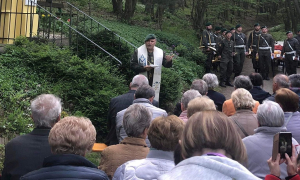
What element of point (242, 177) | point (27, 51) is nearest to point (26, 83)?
point (27, 51)

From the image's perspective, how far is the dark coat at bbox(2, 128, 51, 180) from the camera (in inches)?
143

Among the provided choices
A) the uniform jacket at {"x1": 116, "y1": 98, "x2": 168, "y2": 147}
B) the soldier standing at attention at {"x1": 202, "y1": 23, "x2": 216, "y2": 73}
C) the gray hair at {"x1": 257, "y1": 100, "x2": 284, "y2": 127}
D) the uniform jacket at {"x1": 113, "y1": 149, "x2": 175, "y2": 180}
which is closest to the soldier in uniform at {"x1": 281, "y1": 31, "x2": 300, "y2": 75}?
the soldier standing at attention at {"x1": 202, "y1": 23, "x2": 216, "y2": 73}

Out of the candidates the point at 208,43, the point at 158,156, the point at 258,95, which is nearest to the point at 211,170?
the point at 158,156

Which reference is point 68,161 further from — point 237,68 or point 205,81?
point 237,68

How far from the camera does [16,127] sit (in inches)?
281

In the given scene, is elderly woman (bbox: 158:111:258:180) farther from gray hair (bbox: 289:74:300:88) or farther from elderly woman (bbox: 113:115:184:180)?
gray hair (bbox: 289:74:300:88)

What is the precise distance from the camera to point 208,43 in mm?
16766

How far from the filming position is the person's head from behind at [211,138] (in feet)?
7.64

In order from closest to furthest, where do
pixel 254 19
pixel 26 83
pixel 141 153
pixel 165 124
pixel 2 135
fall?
pixel 165 124 → pixel 141 153 → pixel 2 135 → pixel 26 83 → pixel 254 19

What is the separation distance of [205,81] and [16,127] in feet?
10.8

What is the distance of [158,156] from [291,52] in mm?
14101

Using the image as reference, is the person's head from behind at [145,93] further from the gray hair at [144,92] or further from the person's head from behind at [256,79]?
the person's head from behind at [256,79]

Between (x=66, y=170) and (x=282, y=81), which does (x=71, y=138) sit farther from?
(x=282, y=81)

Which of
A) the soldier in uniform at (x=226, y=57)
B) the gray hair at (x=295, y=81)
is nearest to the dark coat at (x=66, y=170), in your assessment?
the gray hair at (x=295, y=81)
